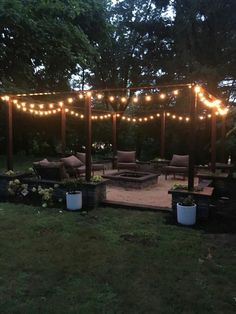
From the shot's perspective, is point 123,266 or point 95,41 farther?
point 95,41

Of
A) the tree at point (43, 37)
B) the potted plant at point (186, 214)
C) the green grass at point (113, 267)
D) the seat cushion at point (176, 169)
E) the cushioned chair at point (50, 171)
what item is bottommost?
the green grass at point (113, 267)

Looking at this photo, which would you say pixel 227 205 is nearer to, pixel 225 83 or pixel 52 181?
pixel 52 181

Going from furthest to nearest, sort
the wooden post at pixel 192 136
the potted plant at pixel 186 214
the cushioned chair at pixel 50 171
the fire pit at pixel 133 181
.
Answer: the fire pit at pixel 133 181 → the cushioned chair at pixel 50 171 → the wooden post at pixel 192 136 → the potted plant at pixel 186 214

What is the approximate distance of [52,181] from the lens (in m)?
6.85

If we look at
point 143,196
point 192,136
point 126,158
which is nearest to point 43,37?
point 126,158

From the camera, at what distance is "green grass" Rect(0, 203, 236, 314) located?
2.76 metres

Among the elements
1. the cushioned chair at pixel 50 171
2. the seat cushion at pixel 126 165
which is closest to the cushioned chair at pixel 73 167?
the cushioned chair at pixel 50 171

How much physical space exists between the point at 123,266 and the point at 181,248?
93cm

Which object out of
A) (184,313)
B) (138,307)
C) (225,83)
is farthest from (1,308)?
(225,83)

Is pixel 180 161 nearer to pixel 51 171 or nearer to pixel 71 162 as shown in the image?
pixel 71 162

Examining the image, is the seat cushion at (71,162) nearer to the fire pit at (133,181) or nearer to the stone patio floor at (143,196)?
the fire pit at (133,181)

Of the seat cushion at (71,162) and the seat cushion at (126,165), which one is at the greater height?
the seat cushion at (71,162)

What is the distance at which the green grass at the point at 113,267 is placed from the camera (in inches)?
109

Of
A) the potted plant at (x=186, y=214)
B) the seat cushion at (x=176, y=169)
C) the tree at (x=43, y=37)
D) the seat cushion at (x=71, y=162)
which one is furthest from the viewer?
the seat cushion at (x=176, y=169)
